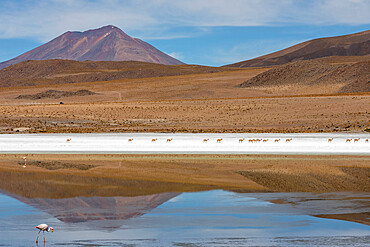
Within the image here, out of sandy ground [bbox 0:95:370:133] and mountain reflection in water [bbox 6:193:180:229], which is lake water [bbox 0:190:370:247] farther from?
sandy ground [bbox 0:95:370:133]

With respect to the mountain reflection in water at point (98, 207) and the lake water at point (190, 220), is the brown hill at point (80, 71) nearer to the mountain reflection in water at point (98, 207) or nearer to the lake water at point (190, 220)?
the mountain reflection in water at point (98, 207)

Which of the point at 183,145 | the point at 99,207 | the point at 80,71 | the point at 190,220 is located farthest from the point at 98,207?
the point at 80,71

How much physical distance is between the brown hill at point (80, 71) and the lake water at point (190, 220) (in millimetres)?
137813

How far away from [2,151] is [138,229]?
1654cm

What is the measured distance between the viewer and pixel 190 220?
33.4 feet

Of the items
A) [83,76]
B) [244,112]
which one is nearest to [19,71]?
[83,76]

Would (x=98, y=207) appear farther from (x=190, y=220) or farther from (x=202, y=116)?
(x=202, y=116)

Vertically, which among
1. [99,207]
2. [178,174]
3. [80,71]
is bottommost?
[99,207]

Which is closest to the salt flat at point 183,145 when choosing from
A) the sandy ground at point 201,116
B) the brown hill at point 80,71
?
the sandy ground at point 201,116

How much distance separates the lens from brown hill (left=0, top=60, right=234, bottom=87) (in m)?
154

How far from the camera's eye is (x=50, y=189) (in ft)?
44.2

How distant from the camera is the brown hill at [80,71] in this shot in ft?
504

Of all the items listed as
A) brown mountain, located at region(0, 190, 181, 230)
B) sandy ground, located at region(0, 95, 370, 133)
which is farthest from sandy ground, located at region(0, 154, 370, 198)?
sandy ground, located at region(0, 95, 370, 133)

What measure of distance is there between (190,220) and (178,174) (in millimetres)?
6190
